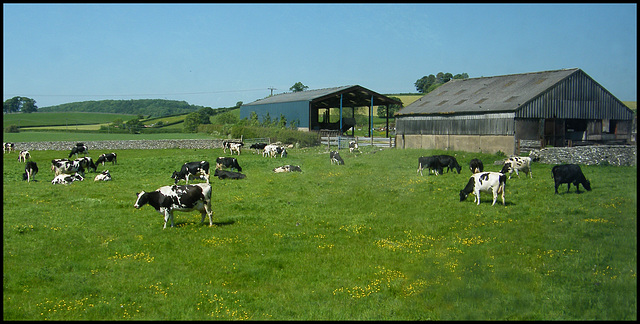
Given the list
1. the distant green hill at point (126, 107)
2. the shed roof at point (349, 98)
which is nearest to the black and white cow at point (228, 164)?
the shed roof at point (349, 98)

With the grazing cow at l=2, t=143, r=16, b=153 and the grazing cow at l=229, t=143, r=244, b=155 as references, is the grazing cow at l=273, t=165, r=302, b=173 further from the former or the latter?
the grazing cow at l=2, t=143, r=16, b=153

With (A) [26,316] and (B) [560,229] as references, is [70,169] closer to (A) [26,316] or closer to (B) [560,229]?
(A) [26,316]

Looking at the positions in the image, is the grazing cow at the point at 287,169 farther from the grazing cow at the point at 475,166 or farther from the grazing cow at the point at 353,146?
the grazing cow at the point at 353,146

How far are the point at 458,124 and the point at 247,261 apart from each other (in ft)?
102

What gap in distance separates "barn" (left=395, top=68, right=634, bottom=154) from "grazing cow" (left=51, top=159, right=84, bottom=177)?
26793 mm

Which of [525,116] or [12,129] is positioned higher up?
[525,116]

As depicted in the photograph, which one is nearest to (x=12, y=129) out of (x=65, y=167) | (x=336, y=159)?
(x=65, y=167)

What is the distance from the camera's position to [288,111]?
64.3 meters

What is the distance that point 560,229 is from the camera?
13.9m

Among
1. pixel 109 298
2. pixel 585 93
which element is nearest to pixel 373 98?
pixel 585 93

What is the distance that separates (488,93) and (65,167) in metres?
31.1

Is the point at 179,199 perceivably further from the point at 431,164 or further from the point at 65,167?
the point at 65,167

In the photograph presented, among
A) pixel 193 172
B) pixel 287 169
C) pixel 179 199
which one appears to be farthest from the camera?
pixel 287 169

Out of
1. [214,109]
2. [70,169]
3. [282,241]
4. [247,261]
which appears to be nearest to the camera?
[247,261]
